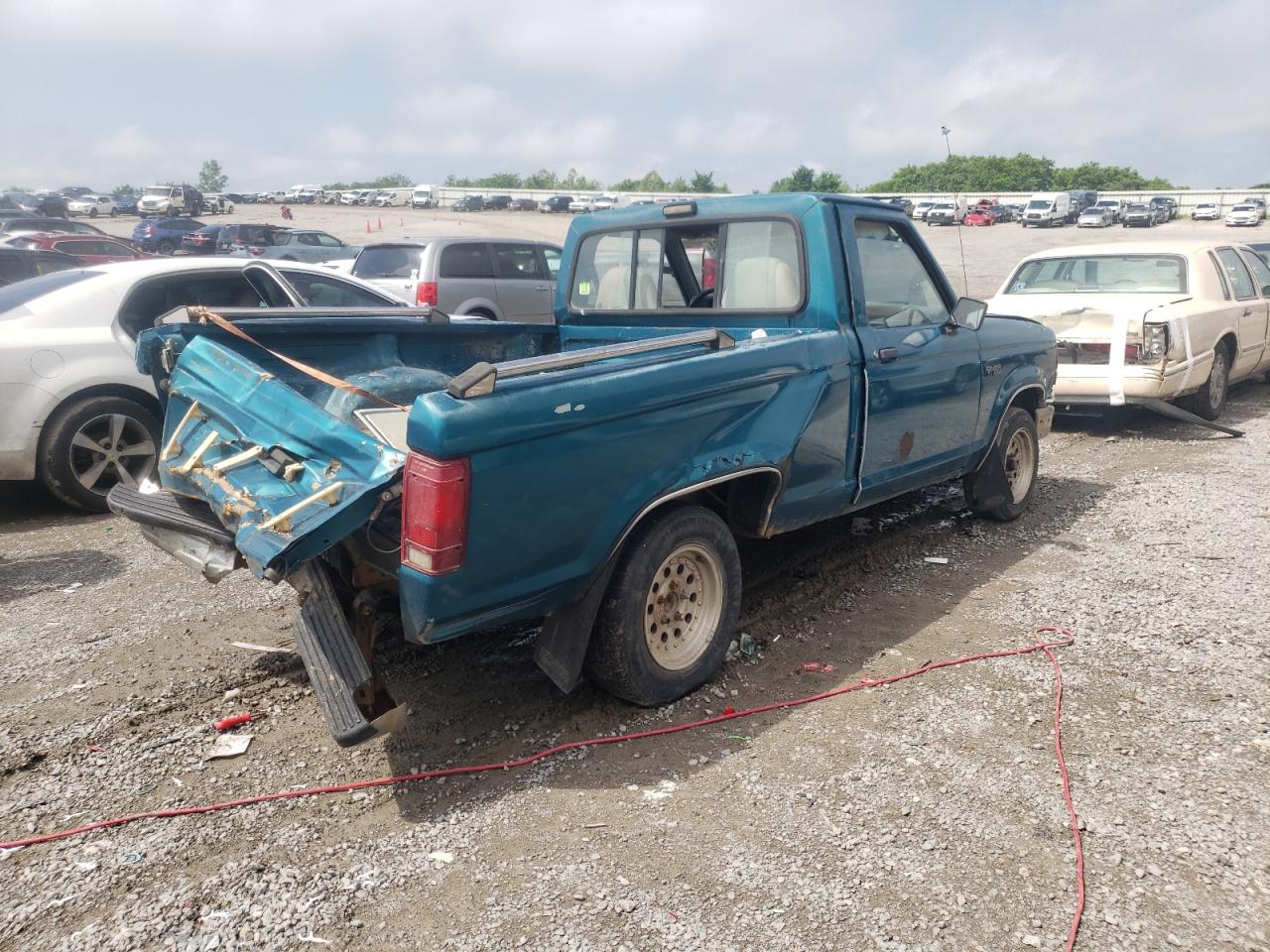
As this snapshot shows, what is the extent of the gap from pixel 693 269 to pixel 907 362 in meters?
1.20

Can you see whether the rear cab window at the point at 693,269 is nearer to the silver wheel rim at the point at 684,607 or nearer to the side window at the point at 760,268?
the side window at the point at 760,268

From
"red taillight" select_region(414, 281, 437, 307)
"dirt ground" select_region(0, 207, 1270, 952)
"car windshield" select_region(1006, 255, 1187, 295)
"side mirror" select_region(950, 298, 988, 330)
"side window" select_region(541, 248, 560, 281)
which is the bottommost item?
"dirt ground" select_region(0, 207, 1270, 952)

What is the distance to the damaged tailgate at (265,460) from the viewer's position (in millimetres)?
3045

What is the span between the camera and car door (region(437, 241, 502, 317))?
466 inches

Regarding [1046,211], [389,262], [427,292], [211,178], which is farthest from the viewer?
[211,178]

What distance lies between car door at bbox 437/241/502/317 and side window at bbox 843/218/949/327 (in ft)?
25.2

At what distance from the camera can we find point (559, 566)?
10.7ft

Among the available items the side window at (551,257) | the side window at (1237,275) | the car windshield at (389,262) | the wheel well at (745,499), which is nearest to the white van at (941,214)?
the side window at (551,257)

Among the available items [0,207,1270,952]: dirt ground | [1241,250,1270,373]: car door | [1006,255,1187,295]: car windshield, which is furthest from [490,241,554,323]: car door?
[1241,250,1270,373]: car door

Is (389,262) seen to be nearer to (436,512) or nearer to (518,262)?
(518,262)

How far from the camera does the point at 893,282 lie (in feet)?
16.1

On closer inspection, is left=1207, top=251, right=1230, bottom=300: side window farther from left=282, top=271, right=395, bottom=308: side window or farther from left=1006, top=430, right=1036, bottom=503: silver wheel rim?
left=282, top=271, right=395, bottom=308: side window

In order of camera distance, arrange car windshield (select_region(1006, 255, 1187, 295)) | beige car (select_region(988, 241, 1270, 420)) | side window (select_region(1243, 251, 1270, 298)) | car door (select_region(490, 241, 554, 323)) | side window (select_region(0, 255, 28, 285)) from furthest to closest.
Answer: car door (select_region(490, 241, 554, 323)), side window (select_region(0, 255, 28, 285)), side window (select_region(1243, 251, 1270, 298)), car windshield (select_region(1006, 255, 1187, 295)), beige car (select_region(988, 241, 1270, 420))

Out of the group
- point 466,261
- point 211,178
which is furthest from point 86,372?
point 211,178
